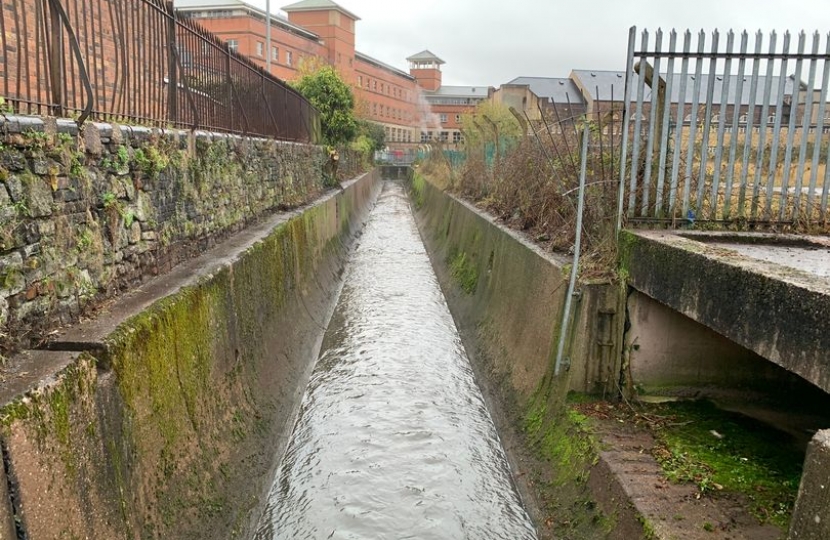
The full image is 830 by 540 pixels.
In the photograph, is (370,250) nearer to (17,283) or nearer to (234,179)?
(234,179)

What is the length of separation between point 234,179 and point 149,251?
3306 mm

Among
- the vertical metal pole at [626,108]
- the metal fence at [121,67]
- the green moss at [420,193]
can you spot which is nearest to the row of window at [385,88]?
the green moss at [420,193]

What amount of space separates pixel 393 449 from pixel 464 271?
5966mm

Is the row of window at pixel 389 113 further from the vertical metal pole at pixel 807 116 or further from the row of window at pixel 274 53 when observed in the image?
the vertical metal pole at pixel 807 116

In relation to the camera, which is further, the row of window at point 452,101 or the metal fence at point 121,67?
the row of window at point 452,101

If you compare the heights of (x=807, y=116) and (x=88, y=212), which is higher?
(x=807, y=116)

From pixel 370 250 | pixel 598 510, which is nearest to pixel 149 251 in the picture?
pixel 598 510

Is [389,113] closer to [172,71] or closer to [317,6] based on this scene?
[317,6]

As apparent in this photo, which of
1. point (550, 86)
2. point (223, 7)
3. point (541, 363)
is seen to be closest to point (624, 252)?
point (541, 363)

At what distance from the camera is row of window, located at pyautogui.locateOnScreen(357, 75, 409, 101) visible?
75438 mm

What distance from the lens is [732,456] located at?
13.8ft

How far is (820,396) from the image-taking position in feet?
16.2

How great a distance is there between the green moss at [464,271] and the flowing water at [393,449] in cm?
100

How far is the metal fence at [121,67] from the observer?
13.3 ft
